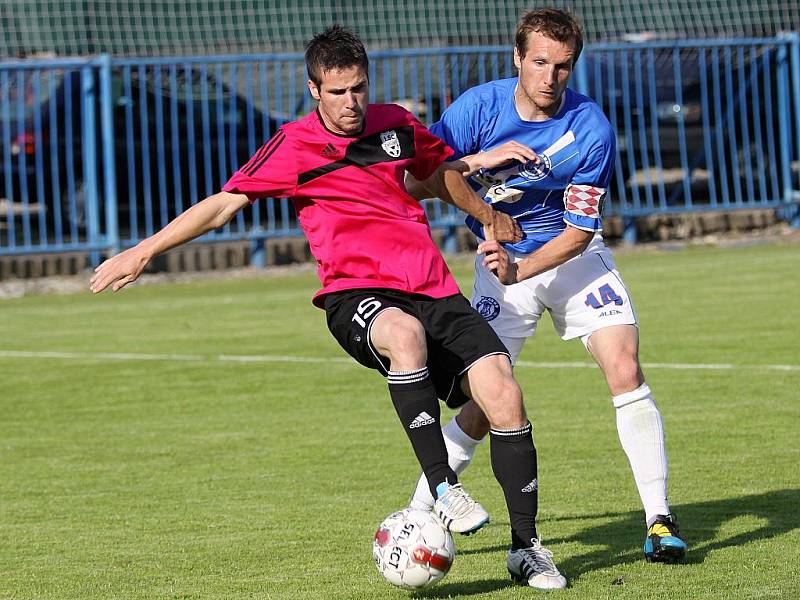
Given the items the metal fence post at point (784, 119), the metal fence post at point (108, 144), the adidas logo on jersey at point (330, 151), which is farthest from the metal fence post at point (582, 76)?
the adidas logo on jersey at point (330, 151)

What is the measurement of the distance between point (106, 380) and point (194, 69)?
903 centimetres

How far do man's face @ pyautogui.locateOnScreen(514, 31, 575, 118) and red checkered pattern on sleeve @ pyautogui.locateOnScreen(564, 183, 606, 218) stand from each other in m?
0.34

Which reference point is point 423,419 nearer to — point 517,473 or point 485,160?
point 517,473

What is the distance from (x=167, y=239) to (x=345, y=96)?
787 mm

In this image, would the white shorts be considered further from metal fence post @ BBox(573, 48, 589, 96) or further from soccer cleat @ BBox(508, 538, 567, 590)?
metal fence post @ BBox(573, 48, 589, 96)

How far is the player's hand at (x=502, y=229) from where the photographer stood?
5.80 metres

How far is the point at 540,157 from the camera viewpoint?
6.01m

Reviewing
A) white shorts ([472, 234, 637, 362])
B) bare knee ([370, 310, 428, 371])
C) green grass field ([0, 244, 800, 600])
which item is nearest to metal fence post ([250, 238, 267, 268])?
green grass field ([0, 244, 800, 600])

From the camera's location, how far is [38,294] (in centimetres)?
1777

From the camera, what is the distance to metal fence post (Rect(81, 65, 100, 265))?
18359 mm

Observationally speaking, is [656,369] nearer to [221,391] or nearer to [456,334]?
[221,391]

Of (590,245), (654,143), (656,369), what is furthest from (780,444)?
(654,143)

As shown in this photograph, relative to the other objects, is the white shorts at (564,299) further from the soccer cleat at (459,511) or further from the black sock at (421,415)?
the soccer cleat at (459,511)

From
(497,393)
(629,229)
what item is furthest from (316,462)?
(629,229)
